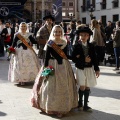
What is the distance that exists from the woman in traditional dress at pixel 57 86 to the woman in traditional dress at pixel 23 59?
240 centimetres

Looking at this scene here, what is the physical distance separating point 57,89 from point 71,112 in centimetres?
57

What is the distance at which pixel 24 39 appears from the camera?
767 centimetres

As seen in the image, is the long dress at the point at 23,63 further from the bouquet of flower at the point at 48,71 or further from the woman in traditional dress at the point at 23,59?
the bouquet of flower at the point at 48,71

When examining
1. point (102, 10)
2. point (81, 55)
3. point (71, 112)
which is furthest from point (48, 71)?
point (102, 10)

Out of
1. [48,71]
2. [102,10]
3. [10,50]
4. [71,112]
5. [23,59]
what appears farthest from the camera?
[102,10]

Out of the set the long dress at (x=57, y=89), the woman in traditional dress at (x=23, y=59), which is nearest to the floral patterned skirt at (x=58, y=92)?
the long dress at (x=57, y=89)

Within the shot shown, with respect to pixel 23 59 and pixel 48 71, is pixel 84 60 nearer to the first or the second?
pixel 48 71

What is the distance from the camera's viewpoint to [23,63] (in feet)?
25.6

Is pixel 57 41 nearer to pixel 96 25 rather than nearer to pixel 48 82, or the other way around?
pixel 48 82

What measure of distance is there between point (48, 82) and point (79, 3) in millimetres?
38897

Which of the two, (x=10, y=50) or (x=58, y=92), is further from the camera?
(x=10, y=50)

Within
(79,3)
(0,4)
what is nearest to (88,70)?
(0,4)

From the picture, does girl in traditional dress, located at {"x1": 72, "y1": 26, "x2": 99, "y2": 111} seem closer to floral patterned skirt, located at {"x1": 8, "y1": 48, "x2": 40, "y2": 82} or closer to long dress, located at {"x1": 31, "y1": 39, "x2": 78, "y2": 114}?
long dress, located at {"x1": 31, "y1": 39, "x2": 78, "y2": 114}

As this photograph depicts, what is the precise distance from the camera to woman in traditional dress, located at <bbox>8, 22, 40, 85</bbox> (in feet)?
25.2
